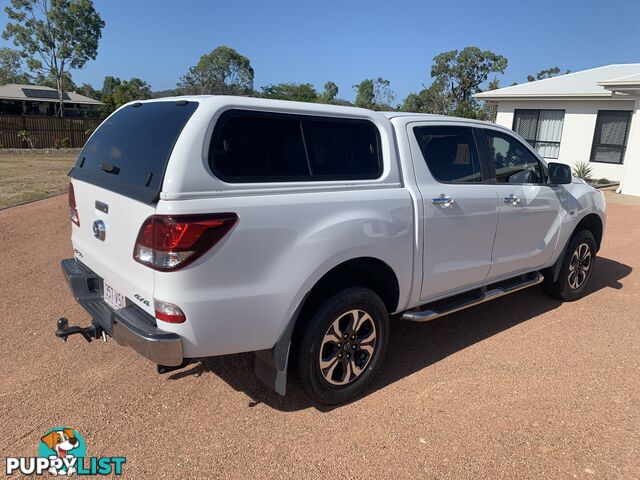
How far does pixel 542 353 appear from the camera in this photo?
3.99 m

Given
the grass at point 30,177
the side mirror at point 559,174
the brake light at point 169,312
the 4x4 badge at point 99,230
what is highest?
the side mirror at point 559,174

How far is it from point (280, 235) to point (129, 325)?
0.94 meters

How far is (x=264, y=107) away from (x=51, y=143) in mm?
21966

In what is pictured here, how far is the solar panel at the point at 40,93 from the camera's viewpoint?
1641 inches

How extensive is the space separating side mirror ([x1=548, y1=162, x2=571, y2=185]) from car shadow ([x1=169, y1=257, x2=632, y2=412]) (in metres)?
1.32

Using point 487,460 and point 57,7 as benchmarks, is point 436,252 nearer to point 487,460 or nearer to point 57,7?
point 487,460

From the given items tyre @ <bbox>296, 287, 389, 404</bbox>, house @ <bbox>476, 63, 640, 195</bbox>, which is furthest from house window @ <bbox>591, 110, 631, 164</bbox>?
tyre @ <bbox>296, 287, 389, 404</bbox>

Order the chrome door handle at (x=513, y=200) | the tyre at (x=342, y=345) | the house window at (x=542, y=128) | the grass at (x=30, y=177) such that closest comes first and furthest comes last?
the tyre at (x=342, y=345) → the chrome door handle at (x=513, y=200) → the grass at (x=30, y=177) → the house window at (x=542, y=128)

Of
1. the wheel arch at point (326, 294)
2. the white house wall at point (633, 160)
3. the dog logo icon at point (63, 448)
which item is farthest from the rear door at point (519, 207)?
the white house wall at point (633, 160)

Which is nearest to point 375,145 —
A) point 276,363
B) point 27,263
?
point 276,363

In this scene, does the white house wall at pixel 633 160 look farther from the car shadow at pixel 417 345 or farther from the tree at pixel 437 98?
the tree at pixel 437 98

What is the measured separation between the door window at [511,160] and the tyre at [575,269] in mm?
981

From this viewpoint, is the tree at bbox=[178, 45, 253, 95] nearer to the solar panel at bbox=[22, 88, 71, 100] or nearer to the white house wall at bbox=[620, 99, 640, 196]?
the solar panel at bbox=[22, 88, 71, 100]

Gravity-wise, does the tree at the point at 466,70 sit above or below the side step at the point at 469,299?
above
